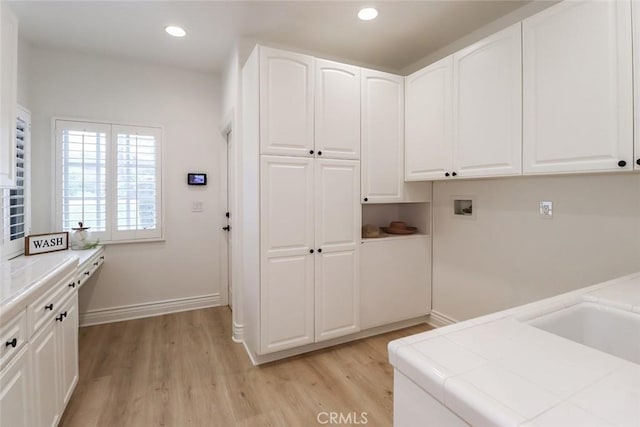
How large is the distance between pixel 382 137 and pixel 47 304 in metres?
2.52

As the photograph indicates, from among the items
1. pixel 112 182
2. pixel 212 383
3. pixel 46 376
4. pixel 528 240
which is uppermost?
pixel 112 182

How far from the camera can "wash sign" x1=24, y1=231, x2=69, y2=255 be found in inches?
92.6

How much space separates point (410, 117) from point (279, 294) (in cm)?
193

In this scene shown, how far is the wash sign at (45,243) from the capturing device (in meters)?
2.35

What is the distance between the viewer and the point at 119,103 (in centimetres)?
314

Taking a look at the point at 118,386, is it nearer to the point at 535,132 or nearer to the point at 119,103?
the point at 119,103

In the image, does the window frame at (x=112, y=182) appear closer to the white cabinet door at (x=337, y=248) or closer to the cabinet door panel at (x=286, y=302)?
the cabinet door panel at (x=286, y=302)

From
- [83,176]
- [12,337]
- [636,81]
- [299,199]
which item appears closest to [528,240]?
[636,81]

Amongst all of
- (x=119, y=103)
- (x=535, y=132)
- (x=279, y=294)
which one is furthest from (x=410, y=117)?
(x=119, y=103)

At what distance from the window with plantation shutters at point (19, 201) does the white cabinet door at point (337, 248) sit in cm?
236

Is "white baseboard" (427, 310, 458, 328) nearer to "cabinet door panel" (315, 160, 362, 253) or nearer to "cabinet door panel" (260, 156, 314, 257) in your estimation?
"cabinet door panel" (315, 160, 362, 253)

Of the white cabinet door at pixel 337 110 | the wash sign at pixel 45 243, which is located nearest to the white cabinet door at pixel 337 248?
the white cabinet door at pixel 337 110

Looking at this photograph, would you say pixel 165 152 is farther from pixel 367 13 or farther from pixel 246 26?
pixel 367 13

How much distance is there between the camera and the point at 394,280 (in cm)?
282
